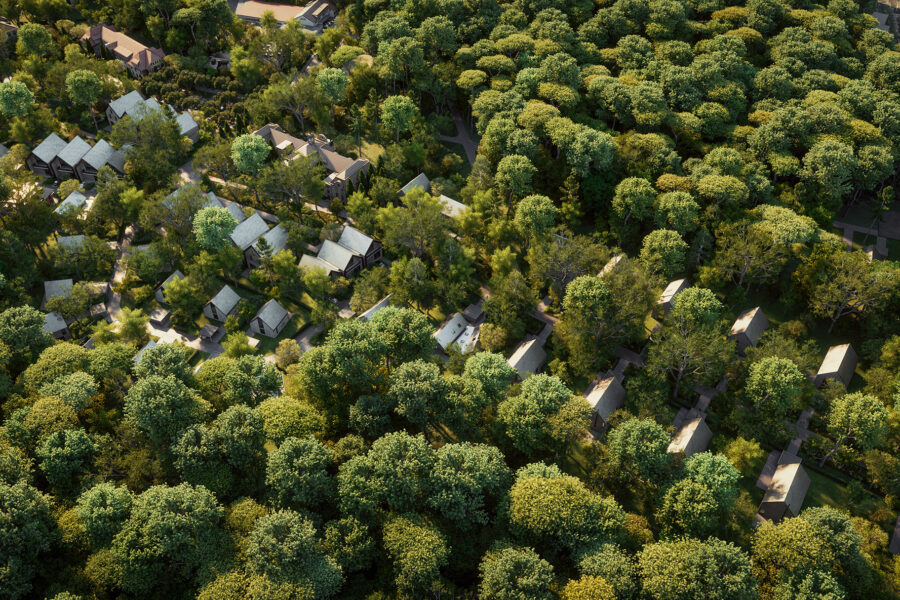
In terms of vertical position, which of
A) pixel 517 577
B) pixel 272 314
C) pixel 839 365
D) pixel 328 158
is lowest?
pixel 272 314

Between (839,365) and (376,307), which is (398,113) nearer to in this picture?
(376,307)

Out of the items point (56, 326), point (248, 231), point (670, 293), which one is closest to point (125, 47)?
point (248, 231)

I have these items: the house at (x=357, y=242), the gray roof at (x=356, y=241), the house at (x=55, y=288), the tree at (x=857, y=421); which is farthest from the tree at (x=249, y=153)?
the tree at (x=857, y=421)

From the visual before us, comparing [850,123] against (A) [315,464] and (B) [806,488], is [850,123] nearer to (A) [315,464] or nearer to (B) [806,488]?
(B) [806,488]

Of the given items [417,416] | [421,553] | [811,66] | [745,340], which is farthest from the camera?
[811,66]

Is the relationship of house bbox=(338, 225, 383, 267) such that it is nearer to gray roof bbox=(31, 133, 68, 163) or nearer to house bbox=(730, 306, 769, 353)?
house bbox=(730, 306, 769, 353)

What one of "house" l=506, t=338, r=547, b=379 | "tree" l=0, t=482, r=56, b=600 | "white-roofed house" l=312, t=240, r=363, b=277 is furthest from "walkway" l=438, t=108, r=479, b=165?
"tree" l=0, t=482, r=56, b=600

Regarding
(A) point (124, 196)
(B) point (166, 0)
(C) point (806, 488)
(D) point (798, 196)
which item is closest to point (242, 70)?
(B) point (166, 0)
